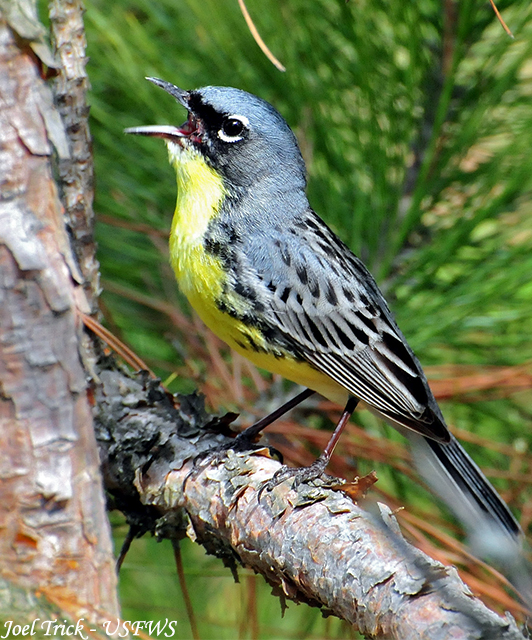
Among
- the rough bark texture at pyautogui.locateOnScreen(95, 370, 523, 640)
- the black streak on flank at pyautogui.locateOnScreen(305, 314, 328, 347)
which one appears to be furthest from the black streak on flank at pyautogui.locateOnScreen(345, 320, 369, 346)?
the rough bark texture at pyautogui.locateOnScreen(95, 370, 523, 640)

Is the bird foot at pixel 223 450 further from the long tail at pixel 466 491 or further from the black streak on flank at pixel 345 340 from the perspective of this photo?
the long tail at pixel 466 491

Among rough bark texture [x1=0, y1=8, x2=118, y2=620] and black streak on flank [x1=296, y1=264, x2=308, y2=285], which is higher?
rough bark texture [x1=0, y1=8, x2=118, y2=620]

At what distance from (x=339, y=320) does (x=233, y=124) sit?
0.80 meters

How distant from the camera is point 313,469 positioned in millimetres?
2191

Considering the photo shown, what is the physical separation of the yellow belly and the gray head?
9cm

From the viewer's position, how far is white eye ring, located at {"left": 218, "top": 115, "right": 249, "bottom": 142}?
2.59 m

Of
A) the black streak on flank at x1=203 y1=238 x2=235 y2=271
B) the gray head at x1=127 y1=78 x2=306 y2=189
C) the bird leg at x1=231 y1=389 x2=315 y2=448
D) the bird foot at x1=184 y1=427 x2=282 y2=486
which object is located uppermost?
the gray head at x1=127 y1=78 x2=306 y2=189

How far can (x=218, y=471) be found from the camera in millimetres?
1942

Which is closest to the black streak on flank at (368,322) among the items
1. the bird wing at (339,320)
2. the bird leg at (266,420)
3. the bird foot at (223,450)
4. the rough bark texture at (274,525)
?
the bird wing at (339,320)

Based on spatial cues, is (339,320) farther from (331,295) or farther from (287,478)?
(287,478)

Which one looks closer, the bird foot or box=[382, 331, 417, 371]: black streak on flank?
the bird foot

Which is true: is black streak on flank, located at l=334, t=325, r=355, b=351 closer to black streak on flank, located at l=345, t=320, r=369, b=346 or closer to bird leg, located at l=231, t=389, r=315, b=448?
black streak on flank, located at l=345, t=320, r=369, b=346

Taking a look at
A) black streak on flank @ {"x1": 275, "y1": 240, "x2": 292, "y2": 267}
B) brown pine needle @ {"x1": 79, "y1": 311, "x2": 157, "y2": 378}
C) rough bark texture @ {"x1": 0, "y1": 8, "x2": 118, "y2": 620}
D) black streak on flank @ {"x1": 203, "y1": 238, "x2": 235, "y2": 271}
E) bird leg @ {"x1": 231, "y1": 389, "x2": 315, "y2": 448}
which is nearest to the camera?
rough bark texture @ {"x1": 0, "y1": 8, "x2": 118, "y2": 620}

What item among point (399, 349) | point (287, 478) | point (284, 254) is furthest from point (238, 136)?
point (287, 478)
